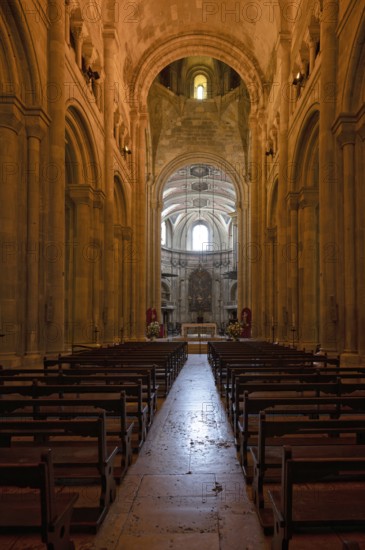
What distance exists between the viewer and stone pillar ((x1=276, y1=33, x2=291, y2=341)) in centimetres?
1888

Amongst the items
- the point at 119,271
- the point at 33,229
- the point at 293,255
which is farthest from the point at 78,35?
the point at 119,271

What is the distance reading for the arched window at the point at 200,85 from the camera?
1382 inches

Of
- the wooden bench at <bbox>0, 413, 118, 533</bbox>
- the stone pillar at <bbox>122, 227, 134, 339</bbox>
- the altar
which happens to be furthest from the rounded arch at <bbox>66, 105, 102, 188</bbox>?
the altar

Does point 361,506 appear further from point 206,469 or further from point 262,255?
point 262,255

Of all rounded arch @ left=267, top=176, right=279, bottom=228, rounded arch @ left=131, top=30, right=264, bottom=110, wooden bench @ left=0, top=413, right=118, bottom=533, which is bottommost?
wooden bench @ left=0, top=413, right=118, bottom=533

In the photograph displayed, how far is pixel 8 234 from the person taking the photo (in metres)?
10.5

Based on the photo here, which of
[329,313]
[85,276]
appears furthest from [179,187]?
[329,313]

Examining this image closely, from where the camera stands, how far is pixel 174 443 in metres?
6.32

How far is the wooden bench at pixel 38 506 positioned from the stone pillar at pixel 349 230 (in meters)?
9.20

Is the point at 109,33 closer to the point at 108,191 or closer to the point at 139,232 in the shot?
the point at 108,191

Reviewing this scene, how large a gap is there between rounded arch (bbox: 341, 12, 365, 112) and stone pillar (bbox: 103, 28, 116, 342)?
9646 mm

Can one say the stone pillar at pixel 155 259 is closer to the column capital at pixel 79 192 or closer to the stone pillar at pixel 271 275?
the stone pillar at pixel 271 275

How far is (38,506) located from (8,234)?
26.9ft

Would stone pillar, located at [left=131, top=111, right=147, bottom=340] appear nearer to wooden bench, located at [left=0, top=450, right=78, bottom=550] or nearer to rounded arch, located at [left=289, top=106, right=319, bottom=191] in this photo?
rounded arch, located at [left=289, top=106, right=319, bottom=191]
